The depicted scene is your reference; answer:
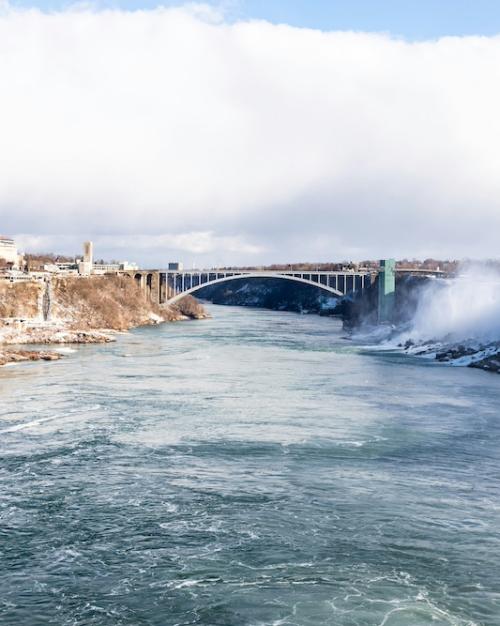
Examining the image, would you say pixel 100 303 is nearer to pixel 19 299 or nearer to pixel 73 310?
pixel 73 310

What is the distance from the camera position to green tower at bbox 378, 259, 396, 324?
348ft

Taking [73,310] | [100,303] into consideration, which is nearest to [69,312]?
[73,310]

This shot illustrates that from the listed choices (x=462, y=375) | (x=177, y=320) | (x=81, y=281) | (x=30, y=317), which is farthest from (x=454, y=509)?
(x=177, y=320)

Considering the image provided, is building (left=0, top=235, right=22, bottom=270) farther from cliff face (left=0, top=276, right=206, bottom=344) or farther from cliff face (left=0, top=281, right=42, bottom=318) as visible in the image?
cliff face (left=0, top=281, right=42, bottom=318)

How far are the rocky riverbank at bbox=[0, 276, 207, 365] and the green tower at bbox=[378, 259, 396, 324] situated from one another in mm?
30971

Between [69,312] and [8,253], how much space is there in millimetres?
65578

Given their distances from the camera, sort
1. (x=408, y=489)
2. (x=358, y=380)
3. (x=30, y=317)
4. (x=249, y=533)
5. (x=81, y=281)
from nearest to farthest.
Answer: (x=249, y=533) → (x=408, y=489) → (x=358, y=380) → (x=30, y=317) → (x=81, y=281)

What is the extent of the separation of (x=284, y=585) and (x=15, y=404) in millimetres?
26457

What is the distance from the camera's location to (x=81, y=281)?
10538 cm

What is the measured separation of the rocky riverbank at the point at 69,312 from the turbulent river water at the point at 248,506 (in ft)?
88.3

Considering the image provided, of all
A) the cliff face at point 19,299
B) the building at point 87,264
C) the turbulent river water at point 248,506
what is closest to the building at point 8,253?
the building at point 87,264

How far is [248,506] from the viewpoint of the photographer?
84.4 feet

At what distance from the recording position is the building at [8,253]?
144875 millimetres

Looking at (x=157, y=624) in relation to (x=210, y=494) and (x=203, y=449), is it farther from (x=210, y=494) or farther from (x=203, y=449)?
(x=203, y=449)
